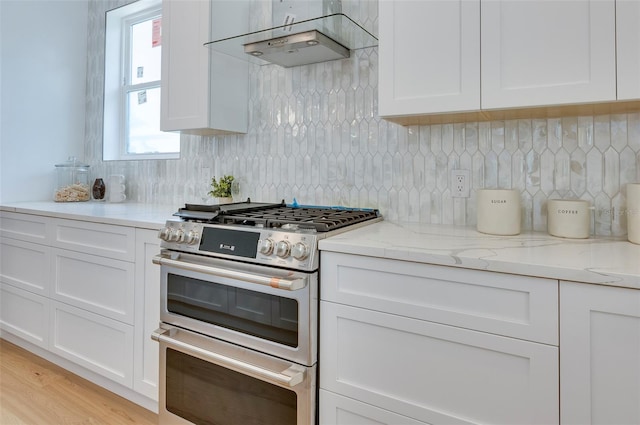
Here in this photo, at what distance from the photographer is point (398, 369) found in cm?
123

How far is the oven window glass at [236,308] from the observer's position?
1386 mm

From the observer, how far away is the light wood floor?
189cm

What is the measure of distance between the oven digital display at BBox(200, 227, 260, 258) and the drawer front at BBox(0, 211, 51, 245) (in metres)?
1.35

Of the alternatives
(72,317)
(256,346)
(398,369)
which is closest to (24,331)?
(72,317)

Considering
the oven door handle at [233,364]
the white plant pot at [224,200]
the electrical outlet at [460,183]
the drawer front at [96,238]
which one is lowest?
the oven door handle at [233,364]

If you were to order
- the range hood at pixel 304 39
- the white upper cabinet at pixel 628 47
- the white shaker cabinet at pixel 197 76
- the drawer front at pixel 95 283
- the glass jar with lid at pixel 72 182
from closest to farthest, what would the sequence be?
the white upper cabinet at pixel 628 47
the range hood at pixel 304 39
the drawer front at pixel 95 283
the white shaker cabinet at pixel 197 76
the glass jar with lid at pixel 72 182

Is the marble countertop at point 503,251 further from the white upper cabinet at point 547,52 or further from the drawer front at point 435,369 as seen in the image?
the white upper cabinet at point 547,52

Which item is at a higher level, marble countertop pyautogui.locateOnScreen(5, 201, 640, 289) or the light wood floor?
marble countertop pyautogui.locateOnScreen(5, 201, 640, 289)

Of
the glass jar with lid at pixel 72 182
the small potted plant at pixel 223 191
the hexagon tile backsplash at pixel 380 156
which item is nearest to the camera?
the hexagon tile backsplash at pixel 380 156

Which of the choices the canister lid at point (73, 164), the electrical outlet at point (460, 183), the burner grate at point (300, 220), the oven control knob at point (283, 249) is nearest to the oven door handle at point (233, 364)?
the oven control knob at point (283, 249)

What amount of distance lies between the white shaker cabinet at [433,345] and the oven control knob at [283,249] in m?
0.13

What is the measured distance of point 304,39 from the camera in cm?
173

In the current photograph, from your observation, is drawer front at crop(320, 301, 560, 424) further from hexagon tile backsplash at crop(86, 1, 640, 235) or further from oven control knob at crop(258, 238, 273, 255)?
hexagon tile backsplash at crop(86, 1, 640, 235)

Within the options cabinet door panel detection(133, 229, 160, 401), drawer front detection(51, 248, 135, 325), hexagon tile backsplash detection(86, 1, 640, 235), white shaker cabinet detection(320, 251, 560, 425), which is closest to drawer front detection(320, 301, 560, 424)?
white shaker cabinet detection(320, 251, 560, 425)
